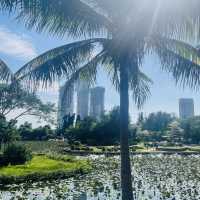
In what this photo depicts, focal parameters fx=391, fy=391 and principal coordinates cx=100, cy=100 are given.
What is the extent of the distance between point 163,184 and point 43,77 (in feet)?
40.8

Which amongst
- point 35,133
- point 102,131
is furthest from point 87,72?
point 35,133

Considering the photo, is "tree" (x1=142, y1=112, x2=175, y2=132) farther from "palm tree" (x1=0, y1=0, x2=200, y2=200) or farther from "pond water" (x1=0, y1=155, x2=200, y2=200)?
"palm tree" (x1=0, y1=0, x2=200, y2=200)

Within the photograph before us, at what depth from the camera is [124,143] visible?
9266 mm

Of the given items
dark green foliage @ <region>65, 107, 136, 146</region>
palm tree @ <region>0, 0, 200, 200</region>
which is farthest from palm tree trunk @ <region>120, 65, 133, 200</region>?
dark green foliage @ <region>65, 107, 136, 146</region>

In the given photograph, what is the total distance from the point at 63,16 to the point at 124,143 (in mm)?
3359

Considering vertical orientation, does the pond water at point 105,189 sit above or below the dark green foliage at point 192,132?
below

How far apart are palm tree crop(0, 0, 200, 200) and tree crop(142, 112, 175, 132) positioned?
98.5m

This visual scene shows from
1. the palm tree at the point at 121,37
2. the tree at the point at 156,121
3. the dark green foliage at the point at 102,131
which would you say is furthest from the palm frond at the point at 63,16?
the tree at the point at 156,121

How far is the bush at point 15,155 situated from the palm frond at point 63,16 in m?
19.0

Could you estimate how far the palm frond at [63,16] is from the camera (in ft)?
29.6

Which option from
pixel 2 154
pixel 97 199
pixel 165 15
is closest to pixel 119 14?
pixel 165 15

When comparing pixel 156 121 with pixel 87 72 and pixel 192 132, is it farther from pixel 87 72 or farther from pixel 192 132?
pixel 87 72

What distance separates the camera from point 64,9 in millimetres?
9195

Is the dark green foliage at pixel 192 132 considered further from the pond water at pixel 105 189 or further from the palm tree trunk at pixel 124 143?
the palm tree trunk at pixel 124 143
